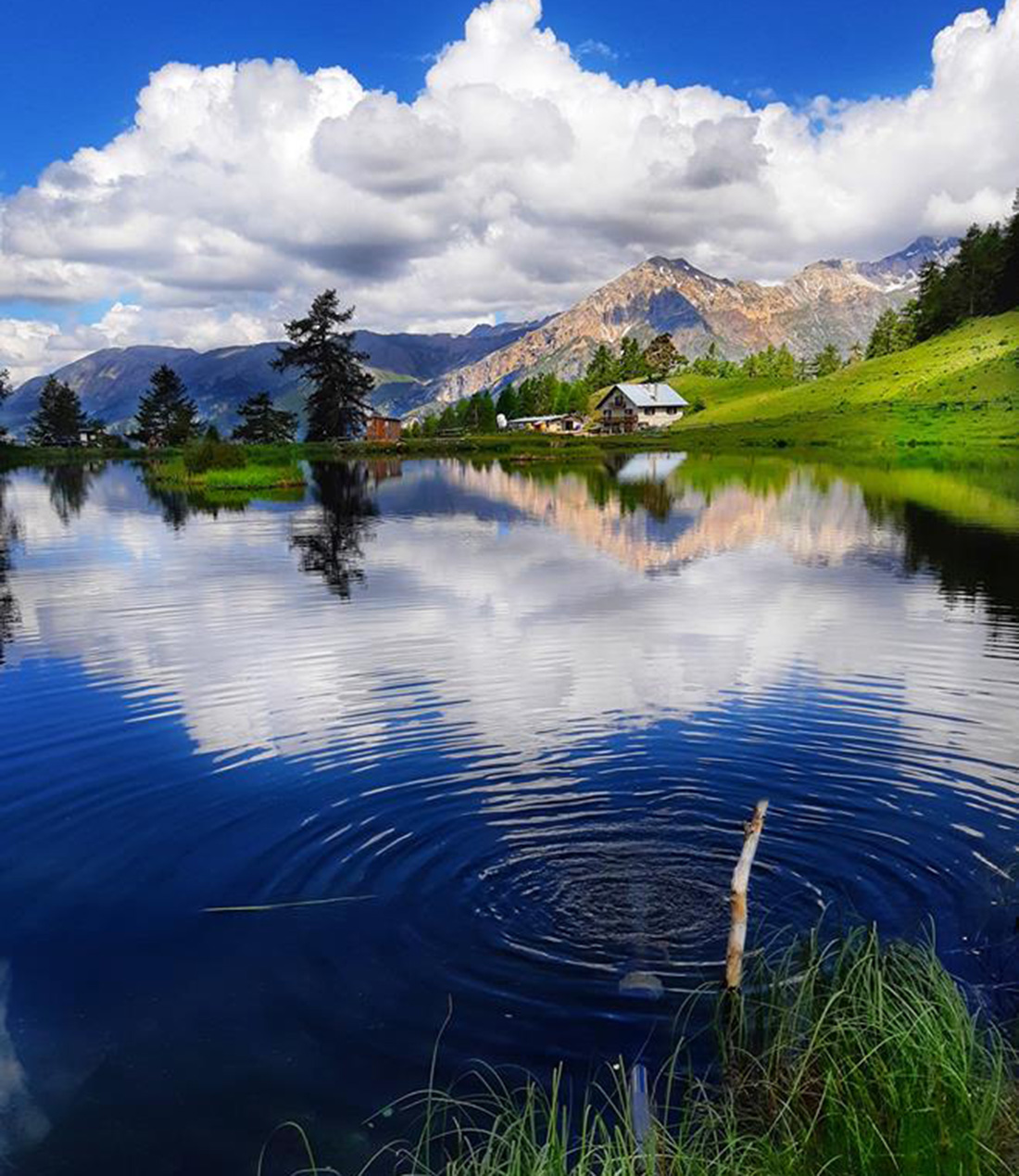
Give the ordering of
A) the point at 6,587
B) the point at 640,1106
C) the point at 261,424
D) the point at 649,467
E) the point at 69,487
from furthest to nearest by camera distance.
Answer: the point at 261,424 < the point at 649,467 < the point at 69,487 < the point at 6,587 < the point at 640,1106

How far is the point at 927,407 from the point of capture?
162125 mm

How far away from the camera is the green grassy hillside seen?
145m

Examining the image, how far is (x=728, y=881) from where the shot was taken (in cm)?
1349

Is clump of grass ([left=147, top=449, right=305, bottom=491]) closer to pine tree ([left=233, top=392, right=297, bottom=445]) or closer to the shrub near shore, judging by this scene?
the shrub near shore

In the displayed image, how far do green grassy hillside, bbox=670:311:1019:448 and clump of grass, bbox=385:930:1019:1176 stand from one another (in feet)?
463

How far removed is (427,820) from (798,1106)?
8.42 metres

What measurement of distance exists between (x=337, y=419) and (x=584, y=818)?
594ft

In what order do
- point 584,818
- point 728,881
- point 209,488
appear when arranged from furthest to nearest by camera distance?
1. point 209,488
2. point 584,818
3. point 728,881

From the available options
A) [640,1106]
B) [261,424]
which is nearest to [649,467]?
[261,424]

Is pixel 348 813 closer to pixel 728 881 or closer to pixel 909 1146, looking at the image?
pixel 728 881

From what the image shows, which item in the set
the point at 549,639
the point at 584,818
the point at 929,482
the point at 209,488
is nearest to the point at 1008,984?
the point at 584,818

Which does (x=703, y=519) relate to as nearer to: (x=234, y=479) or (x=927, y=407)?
(x=234, y=479)

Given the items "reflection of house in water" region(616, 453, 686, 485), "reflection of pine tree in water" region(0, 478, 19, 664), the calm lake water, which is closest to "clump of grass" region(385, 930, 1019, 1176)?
the calm lake water

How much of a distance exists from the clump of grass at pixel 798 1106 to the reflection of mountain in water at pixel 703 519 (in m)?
→ 33.6
